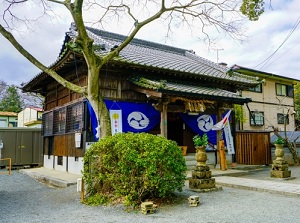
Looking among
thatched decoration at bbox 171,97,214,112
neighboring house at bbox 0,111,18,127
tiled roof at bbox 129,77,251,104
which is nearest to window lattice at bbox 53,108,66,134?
tiled roof at bbox 129,77,251,104

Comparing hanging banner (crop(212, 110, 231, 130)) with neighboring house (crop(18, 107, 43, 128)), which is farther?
neighboring house (crop(18, 107, 43, 128))

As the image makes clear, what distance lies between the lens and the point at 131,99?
11078mm

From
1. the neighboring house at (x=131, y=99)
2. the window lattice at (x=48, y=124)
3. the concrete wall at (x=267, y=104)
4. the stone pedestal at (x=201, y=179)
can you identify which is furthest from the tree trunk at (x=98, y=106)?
the concrete wall at (x=267, y=104)

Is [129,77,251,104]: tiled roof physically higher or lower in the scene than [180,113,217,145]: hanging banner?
higher

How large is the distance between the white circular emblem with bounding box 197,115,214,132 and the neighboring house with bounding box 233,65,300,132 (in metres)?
8.52

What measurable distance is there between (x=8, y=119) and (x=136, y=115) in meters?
25.2

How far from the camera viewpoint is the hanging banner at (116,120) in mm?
10180

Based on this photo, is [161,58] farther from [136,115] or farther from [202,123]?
[136,115]

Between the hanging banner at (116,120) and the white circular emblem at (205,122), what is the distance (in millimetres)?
3813

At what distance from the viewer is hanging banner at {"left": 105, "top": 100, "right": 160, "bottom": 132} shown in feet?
34.4

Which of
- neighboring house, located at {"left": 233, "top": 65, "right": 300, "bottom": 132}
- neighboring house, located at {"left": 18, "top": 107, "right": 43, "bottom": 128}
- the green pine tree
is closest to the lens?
neighboring house, located at {"left": 233, "top": 65, "right": 300, "bottom": 132}

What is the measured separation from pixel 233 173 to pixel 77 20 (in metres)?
7.89

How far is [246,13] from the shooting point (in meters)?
7.28

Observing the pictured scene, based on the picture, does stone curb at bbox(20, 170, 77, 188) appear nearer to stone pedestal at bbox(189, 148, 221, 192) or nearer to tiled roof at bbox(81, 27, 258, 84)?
stone pedestal at bbox(189, 148, 221, 192)
